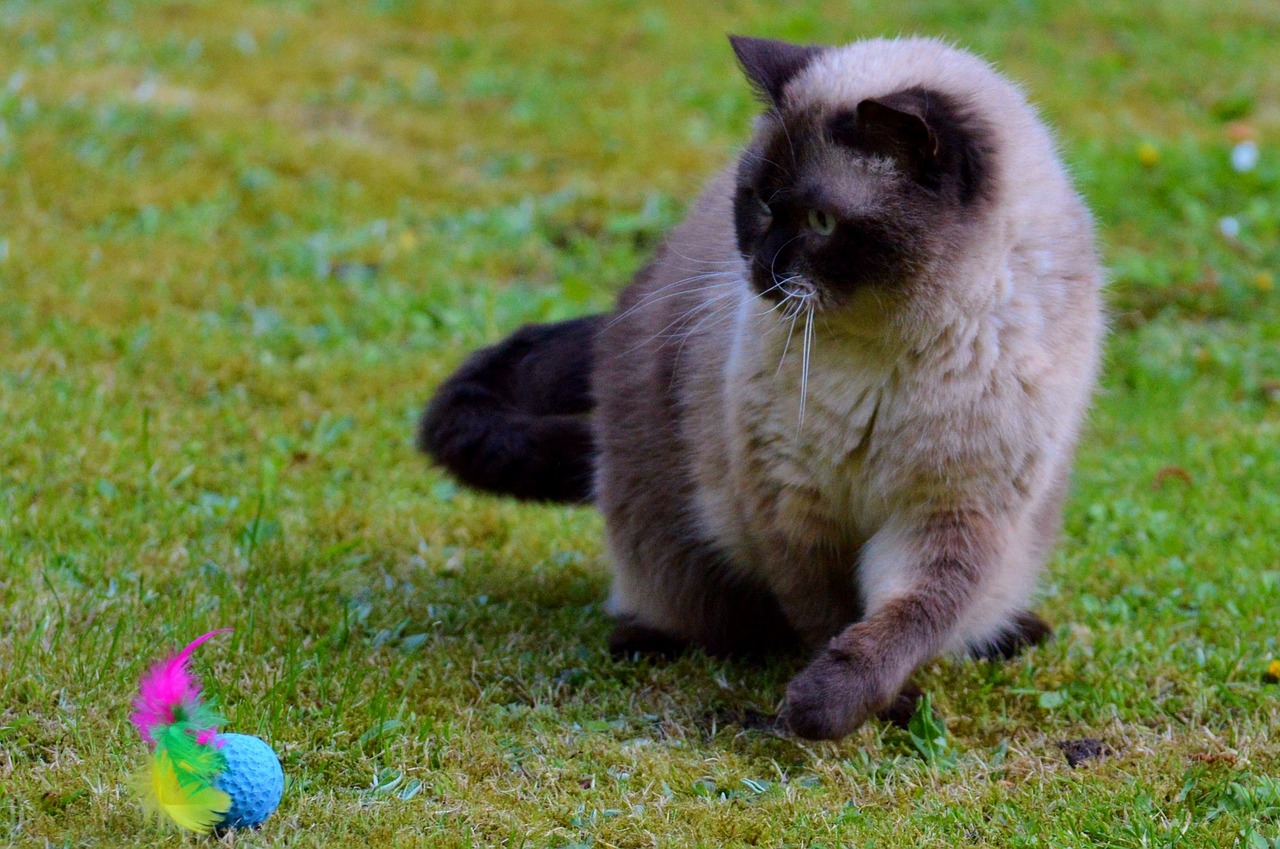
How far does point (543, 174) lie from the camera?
267 inches

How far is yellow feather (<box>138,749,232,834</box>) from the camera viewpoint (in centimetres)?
214

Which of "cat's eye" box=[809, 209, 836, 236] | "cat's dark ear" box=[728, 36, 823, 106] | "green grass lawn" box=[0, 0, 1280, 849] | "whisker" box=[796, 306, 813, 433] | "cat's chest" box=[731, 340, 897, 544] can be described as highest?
"cat's dark ear" box=[728, 36, 823, 106]

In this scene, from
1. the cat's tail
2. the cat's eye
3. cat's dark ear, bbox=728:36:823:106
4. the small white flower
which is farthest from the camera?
the small white flower

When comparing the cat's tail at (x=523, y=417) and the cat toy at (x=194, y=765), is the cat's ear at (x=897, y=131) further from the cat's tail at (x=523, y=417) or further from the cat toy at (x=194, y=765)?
the cat toy at (x=194, y=765)

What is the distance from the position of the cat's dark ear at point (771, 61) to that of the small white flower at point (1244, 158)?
4.42 metres

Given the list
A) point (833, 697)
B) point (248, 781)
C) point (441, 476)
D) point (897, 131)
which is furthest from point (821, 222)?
point (441, 476)

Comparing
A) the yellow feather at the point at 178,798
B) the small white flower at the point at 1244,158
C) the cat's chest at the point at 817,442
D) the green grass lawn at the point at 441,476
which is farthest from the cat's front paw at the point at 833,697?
the small white flower at the point at 1244,158

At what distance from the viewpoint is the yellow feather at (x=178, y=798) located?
2143mm

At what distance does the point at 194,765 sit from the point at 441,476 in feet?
5.60

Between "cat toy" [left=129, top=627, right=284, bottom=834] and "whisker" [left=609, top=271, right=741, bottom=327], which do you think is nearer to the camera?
"cat toy" [left=129, top=627, right=284, bottom=834]

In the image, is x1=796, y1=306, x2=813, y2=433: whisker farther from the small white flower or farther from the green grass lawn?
the small white flower

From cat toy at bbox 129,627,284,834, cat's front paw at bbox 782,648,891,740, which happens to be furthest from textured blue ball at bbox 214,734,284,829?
cat's front paw at bbox 782,648,891,740

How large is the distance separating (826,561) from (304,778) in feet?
3.77

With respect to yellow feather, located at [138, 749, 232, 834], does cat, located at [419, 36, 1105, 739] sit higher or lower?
higher
